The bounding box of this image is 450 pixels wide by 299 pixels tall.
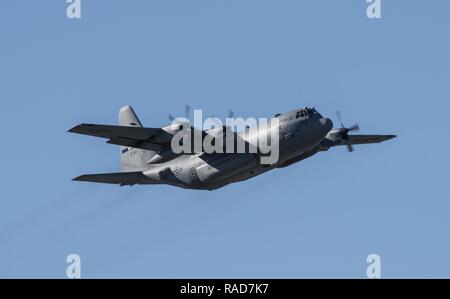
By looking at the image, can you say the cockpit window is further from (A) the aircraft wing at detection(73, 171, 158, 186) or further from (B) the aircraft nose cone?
(A) the aircraft wing at detection(73, 171, 158, 186)

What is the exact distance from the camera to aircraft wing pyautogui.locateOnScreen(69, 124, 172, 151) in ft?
168

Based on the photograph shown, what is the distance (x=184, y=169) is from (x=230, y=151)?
2.84 meters

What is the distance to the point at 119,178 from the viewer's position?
55344 mm

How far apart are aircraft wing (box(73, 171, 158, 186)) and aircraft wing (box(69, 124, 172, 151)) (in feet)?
5.53

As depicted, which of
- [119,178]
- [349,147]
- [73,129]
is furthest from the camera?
[349,147]

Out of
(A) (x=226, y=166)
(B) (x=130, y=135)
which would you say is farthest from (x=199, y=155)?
(B) (x=130, y=135)

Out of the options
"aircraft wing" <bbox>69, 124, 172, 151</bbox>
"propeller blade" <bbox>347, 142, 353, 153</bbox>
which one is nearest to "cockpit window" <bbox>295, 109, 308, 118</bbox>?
"propeller blade" <bbox>347, 142, 353, 153</bbox>

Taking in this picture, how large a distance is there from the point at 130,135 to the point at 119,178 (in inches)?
127

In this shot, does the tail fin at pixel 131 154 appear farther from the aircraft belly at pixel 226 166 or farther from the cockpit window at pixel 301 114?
the cockpit window at pixel 301 114

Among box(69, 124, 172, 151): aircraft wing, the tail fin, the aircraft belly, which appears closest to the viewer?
box(69, 124, 172, 151): aircraft wing

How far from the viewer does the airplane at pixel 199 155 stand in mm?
52156

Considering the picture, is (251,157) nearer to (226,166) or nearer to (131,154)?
(226,166)
